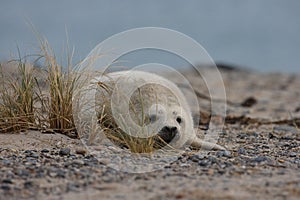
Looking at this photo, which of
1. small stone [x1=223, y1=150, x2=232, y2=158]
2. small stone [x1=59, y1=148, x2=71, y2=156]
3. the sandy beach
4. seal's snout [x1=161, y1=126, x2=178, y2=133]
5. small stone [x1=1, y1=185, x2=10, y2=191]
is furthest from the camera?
seal's snout [x1=161, y1=126, x2=178, y2=133]

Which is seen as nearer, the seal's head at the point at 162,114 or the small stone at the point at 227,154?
the small stone at the point at 227,154

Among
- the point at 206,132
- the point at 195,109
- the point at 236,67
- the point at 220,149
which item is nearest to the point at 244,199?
the point at 220,149

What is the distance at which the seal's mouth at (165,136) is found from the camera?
17.6 feet

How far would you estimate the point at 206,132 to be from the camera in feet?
23.9

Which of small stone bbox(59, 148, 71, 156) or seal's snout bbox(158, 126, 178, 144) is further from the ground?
seal's snout bbox(158, 126, 178, 144)

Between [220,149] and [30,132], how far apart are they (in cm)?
219

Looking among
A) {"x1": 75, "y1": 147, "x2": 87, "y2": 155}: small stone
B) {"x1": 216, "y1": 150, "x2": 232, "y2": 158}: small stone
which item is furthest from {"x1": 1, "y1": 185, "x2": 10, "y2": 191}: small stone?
{"x1": 216, "y1": 150, "x2": 232, "y2": 158}: small stone

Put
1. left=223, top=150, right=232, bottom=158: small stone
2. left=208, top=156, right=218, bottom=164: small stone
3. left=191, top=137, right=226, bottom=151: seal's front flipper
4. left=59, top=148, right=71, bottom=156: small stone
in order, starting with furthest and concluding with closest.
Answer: left=191, top=137, right=226, bottom=151: seal's front flipper
left=223, top=150, right=232, bottom=158: small stone
left=59, top=148, right=71, bottom=156: small stone
left=208, top=156, right=218, bottom=164: small stone

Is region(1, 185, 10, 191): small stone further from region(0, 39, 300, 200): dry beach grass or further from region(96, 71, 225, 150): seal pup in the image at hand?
region(96, 71, 225, 150): seal pup

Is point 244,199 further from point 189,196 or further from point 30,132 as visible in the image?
point 30,132

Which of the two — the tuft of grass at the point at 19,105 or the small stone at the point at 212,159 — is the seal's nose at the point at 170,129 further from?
the tuft of grass at the point at 19,105

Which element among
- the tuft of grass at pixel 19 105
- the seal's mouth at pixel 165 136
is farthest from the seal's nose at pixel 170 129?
the tuft of grass at pixel 19 105

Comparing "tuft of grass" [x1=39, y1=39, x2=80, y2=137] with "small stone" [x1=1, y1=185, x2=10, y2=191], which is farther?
"tuft of grass" [x1=39, y1=39, x2=80, y2=137]

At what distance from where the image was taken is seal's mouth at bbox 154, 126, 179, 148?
5.37 metres
